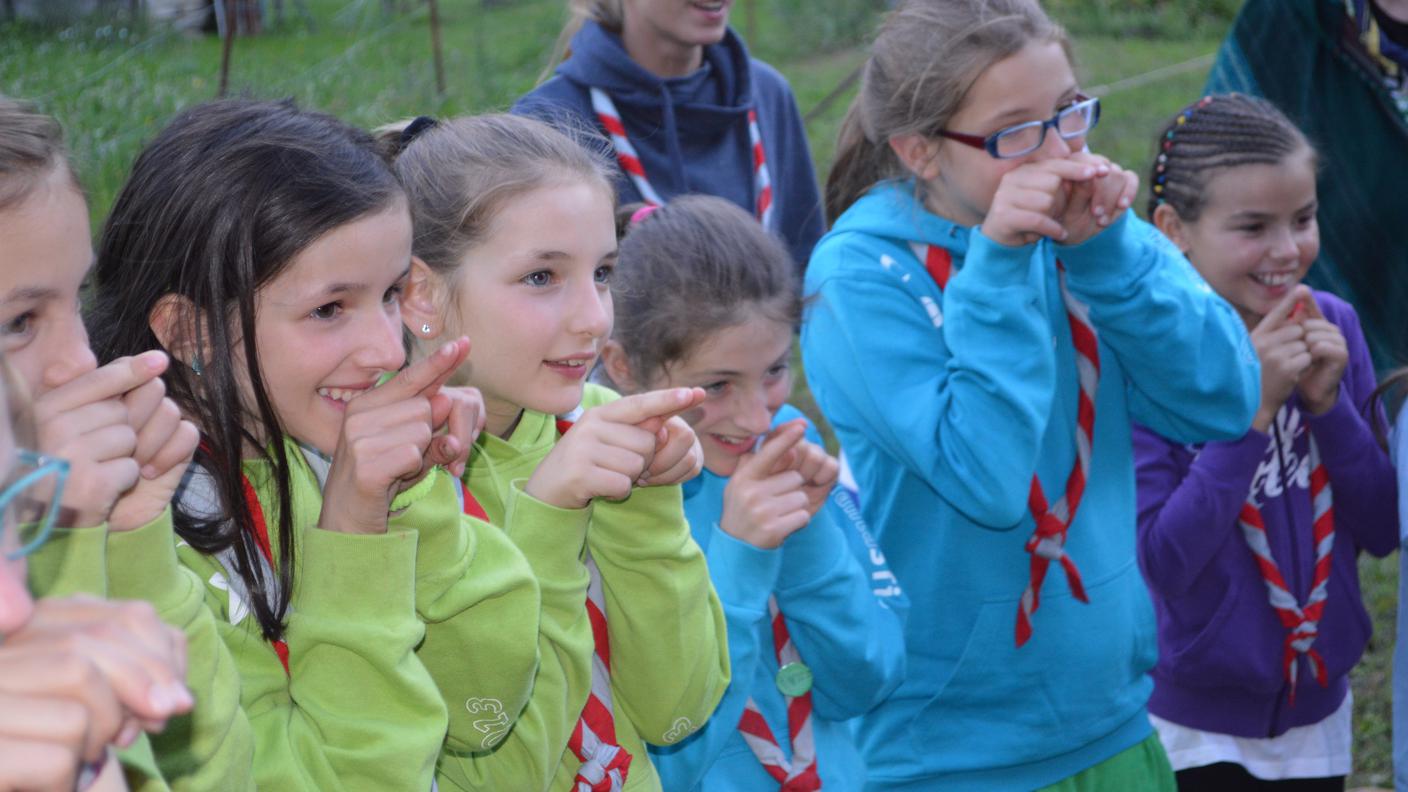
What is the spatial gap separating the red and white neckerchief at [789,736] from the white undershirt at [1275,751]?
107 cm

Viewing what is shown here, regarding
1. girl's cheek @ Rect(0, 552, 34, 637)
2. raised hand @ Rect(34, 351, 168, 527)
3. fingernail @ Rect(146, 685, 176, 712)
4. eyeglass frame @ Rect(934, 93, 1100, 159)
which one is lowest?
eyeglass frame @ Rect(934, 93, 1100, 159)

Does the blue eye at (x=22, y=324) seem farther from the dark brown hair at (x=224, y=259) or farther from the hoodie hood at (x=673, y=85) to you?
the hoodie hood at (x=673, y=85)

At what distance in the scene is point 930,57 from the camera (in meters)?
2.86

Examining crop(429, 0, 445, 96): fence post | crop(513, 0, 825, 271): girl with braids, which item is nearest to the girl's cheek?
crop(513, 0, 825, 271): girl with braids

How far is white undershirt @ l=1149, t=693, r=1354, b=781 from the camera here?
320 centimetres

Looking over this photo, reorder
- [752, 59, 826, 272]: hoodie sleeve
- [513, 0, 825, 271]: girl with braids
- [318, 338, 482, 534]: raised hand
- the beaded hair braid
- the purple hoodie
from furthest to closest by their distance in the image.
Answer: [752, 59, 826, 272]: hoodie sleeve → [513, 0, 825, 271]: girl with braids → the beaded hair braid → the purple hoodie → [318, 338, 482, 534]: raised hand

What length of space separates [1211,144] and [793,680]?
1733 mm

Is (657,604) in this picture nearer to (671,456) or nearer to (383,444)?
(671,456)

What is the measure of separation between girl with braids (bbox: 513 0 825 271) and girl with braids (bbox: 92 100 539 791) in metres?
1.34

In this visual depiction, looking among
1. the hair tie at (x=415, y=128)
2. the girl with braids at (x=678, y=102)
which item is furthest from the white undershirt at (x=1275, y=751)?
the hair tie at (x=415, y=128)

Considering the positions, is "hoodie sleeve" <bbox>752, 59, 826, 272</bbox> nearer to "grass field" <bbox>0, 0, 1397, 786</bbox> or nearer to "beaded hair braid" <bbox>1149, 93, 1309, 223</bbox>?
"grass field" <bbox>0, 0, 1397, 786</bbox>

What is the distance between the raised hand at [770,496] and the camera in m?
2.40

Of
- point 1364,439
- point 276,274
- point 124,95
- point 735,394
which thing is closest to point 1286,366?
point 1364,439

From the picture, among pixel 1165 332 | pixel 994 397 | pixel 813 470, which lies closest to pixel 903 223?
pixel 994 397
